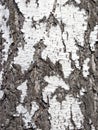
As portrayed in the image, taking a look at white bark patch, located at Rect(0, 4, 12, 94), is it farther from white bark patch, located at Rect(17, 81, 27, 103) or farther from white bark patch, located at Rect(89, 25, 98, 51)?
white bark patch, located at Rect(89, 25, 98, 51)

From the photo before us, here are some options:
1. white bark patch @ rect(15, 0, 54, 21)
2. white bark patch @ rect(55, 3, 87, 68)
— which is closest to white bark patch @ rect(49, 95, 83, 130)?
white bark patch @ rect(55, 3, 87, 68)

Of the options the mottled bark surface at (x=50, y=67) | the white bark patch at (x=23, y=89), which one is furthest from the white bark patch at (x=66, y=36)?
the white bark patch at (x=23, y=89)

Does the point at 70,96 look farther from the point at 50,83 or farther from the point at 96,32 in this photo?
the point at 96,32

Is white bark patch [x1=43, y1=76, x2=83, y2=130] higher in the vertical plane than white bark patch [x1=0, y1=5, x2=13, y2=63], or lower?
lower

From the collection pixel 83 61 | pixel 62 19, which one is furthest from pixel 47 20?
pixel 83 61

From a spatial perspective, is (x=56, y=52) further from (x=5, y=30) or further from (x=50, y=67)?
(x=5, y=30)

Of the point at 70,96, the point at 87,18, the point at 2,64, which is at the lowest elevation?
the point at 70,96

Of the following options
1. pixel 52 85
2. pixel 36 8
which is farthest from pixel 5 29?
pixel 52 85

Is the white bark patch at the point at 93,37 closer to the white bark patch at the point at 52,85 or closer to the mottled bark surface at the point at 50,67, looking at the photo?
the mottled bark surface at the point at 50,67
